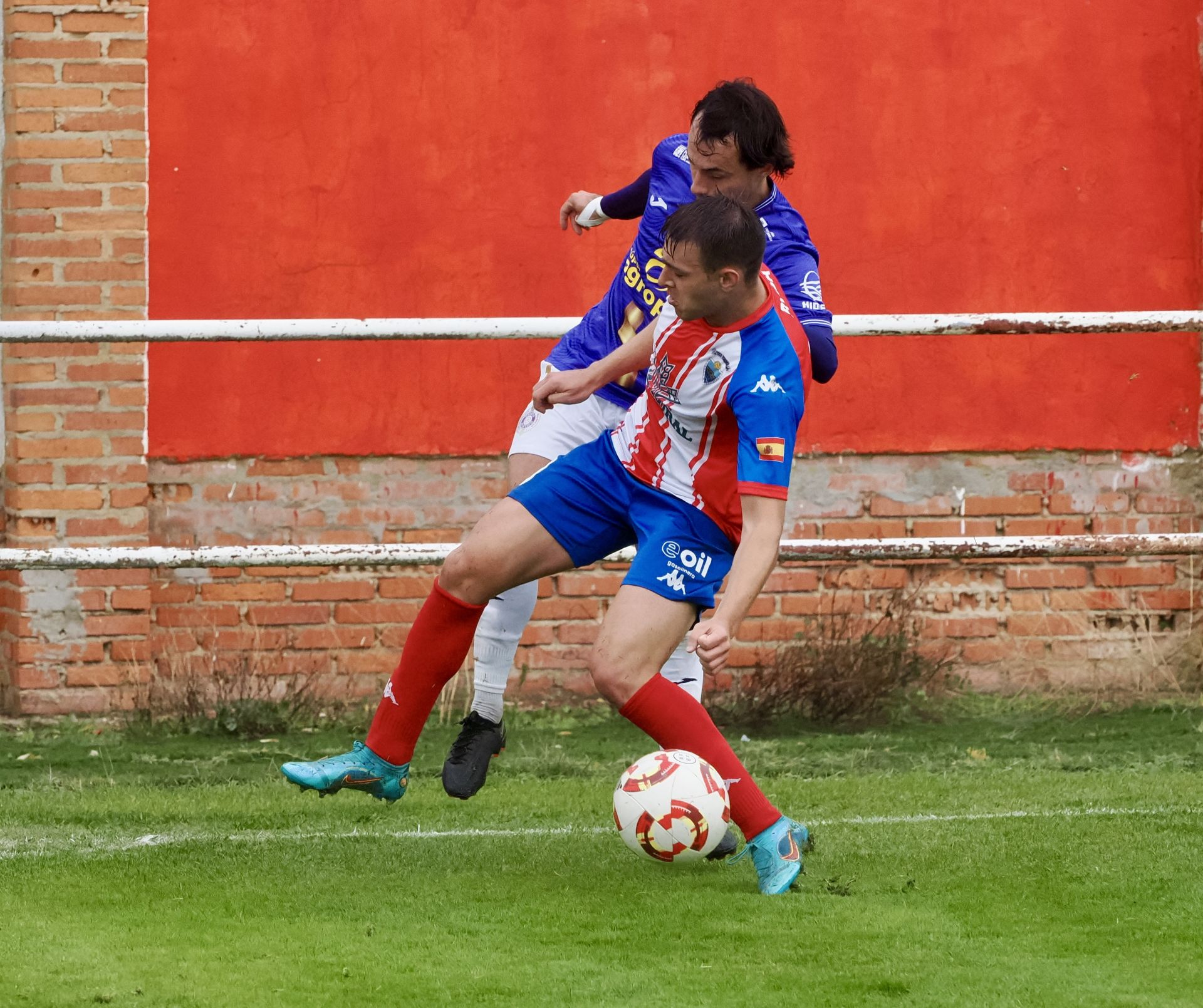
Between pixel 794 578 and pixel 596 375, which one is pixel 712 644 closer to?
pixel 596 375

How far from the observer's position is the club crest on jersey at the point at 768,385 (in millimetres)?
3809

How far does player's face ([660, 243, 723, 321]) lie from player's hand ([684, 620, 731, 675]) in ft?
2.52

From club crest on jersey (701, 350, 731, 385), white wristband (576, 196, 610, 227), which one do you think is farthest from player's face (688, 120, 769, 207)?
white wristband (576, 196, 610, 227)

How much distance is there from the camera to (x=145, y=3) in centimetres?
671

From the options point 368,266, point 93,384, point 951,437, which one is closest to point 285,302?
point 368,266

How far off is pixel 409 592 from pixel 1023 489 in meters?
2.62

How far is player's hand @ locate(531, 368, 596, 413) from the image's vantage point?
14.1 ft

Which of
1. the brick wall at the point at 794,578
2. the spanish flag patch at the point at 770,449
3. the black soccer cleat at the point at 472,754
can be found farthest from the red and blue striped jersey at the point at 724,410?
the brick wall at the point at 794,578

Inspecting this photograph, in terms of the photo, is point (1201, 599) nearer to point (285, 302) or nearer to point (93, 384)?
point (285, 302)

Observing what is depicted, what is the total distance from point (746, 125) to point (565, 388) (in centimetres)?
78

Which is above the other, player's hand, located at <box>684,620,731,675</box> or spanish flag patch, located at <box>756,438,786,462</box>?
spanish flag patch, located at <box>756,438,786,462</box>

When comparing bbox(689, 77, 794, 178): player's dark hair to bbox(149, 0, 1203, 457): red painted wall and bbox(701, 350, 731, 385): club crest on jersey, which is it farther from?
bbox(149, 0, 1203, 457): red painted wall

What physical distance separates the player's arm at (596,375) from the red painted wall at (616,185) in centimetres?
270

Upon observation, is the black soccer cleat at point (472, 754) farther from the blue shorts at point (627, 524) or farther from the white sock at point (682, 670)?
the blue shorts at point (627, 524)
